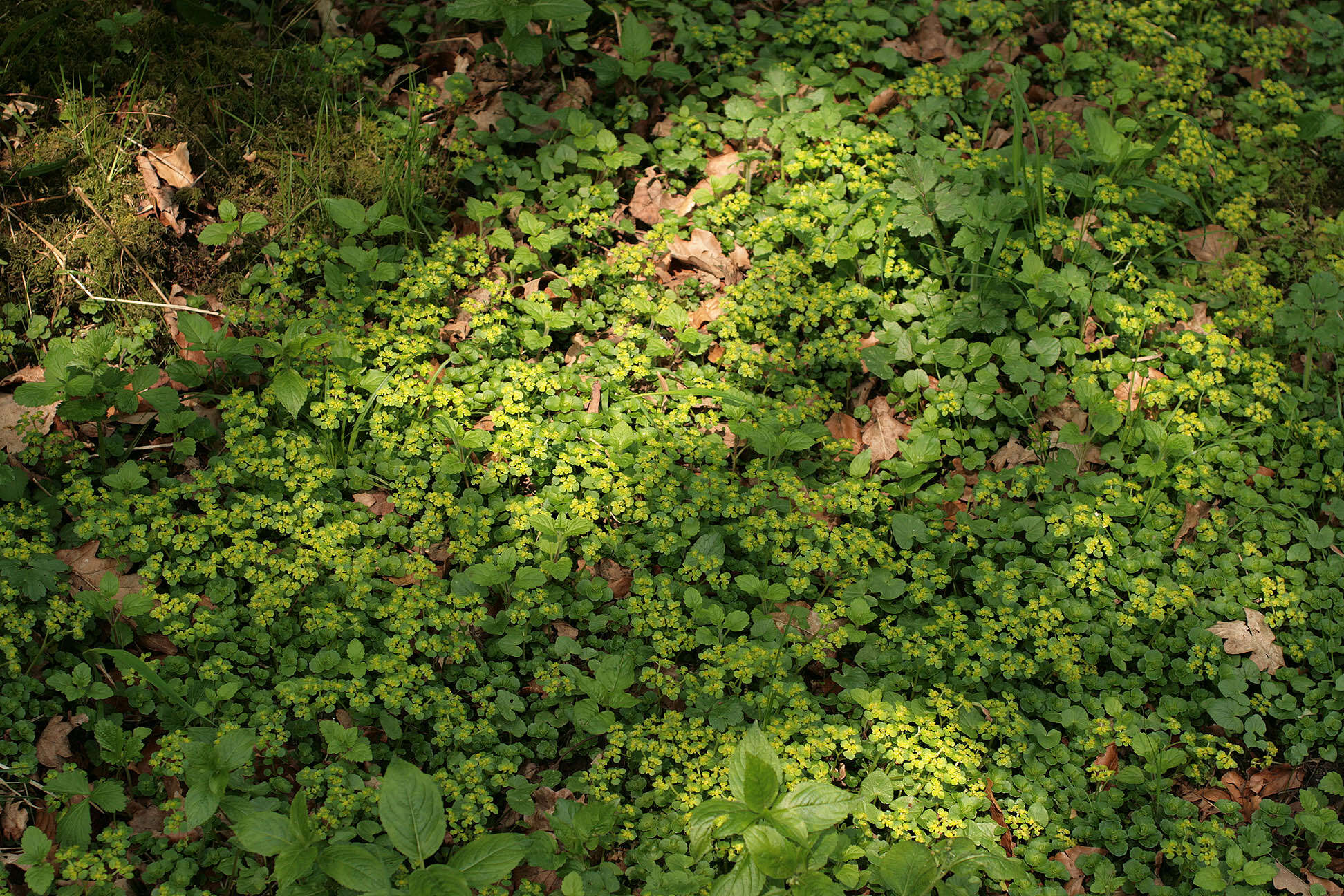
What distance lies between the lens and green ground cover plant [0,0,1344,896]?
3.13 metres

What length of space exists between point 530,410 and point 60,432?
1808mm

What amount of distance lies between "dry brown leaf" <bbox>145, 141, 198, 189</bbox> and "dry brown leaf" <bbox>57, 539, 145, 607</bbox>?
5.97 ft

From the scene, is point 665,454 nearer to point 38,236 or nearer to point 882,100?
point 882,100

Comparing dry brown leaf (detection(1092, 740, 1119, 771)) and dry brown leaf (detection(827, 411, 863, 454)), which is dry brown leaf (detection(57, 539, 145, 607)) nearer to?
dry brown leaf (detection(827, 411, 863, 454))

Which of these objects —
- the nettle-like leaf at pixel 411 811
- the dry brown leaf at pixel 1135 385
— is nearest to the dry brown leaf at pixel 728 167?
the dry brown leaf at pixel 1135 385

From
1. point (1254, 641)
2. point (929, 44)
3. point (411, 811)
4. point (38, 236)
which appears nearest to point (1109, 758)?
point (1254, 641)

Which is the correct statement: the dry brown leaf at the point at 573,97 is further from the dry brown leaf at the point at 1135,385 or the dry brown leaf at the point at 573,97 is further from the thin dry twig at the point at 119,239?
the dry brown leaf at the point at 1135,385

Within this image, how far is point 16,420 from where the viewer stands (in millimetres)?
3809

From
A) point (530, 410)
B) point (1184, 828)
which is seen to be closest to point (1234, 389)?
point (1184, 828)

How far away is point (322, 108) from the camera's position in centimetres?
468

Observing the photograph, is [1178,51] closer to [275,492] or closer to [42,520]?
[275,492]

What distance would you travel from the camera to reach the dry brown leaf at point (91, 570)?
136 inches

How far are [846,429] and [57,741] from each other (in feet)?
10.5

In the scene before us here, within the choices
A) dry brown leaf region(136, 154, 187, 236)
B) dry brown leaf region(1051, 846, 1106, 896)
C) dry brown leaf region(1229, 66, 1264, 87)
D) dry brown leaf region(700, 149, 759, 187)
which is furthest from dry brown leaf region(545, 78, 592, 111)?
dry brown leaf region(1051, 846, 1106, 896)
